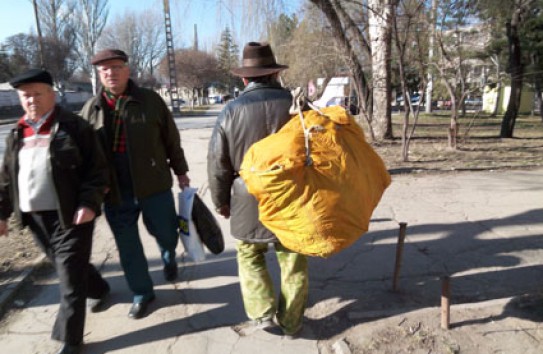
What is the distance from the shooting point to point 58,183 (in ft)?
8.46

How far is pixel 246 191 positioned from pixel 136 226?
1051 mm

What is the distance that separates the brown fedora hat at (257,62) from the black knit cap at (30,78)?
47.5 inches

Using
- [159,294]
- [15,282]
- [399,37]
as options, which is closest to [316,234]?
[159,294]

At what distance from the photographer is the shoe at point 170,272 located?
12.3 feet

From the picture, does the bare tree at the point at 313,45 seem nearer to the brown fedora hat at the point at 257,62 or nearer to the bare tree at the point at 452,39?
the bare tree at the point at 452,39

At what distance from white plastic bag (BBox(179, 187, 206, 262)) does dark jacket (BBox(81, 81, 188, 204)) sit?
184 millimetres

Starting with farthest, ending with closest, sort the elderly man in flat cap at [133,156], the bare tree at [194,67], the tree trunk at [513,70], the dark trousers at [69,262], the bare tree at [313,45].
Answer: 1. the bare tree at [194,67]
2. the tree trunk at [513,70]
3. the bare tree at [313,45]
4. the elderly man in flat cap at [133,156]
5. the dark trousers at [69,262]

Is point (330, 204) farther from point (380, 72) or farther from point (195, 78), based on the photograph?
point (195, 78)

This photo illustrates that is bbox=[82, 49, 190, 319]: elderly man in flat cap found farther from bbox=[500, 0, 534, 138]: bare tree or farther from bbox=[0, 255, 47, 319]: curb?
bbox=[500, 0, 534, 138]: bare tree

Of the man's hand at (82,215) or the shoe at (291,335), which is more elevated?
the man's hand at (82,215)

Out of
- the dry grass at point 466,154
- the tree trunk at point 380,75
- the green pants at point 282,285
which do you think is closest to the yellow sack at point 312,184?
the green pants at point 282,285

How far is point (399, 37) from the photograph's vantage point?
26.1 ft

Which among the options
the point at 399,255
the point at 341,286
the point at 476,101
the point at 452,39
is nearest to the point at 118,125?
the point at 341,286

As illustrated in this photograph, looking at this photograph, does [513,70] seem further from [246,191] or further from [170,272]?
[246,191]
